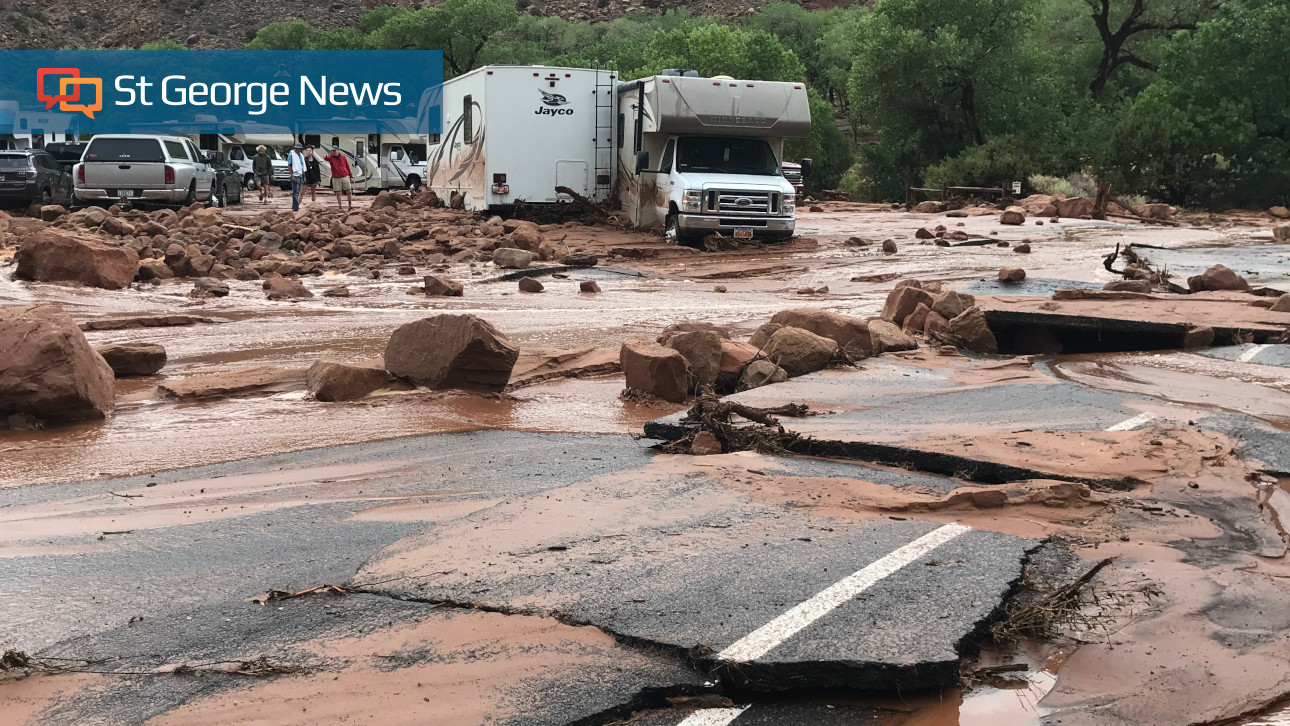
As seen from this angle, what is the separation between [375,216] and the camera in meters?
25.0

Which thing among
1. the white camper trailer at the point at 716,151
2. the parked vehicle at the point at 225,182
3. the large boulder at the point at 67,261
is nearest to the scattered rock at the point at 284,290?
the large boulder at the point at 67,261

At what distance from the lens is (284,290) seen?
48.4 feet

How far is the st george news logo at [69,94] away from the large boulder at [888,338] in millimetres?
59736

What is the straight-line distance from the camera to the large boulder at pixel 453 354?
8.31 m

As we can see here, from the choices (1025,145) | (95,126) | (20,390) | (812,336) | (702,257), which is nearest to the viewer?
(20,390)

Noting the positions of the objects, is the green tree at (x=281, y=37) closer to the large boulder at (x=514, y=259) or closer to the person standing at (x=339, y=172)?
the person standing at (x=339, y=172)

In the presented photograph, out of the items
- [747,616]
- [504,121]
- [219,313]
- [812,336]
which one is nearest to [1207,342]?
[812,336]

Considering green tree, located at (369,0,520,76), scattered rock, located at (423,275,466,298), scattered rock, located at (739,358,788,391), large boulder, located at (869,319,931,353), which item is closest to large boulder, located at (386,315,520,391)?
scattered rock, located at (739,358,788,391)

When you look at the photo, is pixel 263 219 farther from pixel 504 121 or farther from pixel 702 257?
pixel 702 257

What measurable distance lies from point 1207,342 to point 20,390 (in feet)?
30.2

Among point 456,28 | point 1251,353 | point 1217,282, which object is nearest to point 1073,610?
point 1251,353

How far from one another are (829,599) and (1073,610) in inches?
33.7

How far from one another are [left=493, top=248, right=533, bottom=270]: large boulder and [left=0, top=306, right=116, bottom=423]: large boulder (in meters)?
11.0

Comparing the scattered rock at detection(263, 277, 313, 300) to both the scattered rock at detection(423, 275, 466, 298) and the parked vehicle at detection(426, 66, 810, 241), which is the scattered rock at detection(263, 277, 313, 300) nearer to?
the scattered rock at detection(423, 275, 466, 298)
